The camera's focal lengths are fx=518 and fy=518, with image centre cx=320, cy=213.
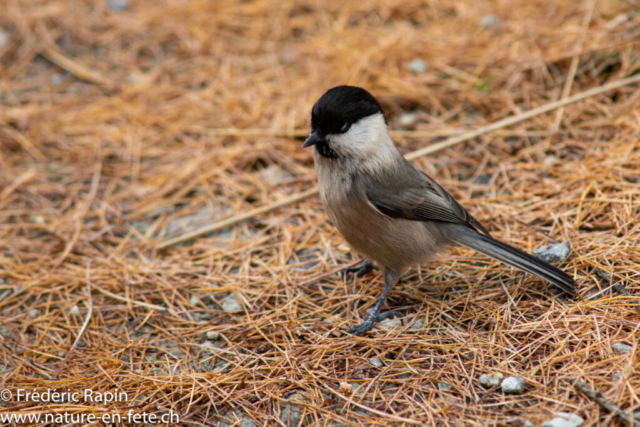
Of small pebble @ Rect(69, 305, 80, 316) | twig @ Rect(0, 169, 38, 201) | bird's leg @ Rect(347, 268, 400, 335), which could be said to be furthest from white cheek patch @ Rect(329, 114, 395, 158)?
twig @ Rect(0, 169, 38, 201)

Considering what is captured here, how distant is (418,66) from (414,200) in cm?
186

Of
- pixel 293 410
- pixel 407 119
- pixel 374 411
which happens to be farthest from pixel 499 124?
pixel 293 410

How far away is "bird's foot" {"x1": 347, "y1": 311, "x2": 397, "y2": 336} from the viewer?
2.30 m

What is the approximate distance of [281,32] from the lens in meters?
4.65

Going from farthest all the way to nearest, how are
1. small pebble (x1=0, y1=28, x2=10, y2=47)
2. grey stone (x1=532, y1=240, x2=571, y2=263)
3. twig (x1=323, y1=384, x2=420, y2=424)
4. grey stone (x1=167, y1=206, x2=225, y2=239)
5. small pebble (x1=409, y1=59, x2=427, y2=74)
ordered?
small pebble (x1=0, y1=28, x2=10, y2=47)
small pebble (x1=409, y1=59, x2=427, y2=74)
grey stone (x1=167, y1=206, x2=225, y2=239)
grey stone (x1=532, y1=240, x2=571, y2=263)
twig (x1=323, y1=384, x2=420, y2=424)

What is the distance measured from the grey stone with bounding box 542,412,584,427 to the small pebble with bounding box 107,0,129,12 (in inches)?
196

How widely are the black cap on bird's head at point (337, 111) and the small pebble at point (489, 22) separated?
7.98 feet

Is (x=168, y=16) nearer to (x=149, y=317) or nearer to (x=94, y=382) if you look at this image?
(x=149, y=317)

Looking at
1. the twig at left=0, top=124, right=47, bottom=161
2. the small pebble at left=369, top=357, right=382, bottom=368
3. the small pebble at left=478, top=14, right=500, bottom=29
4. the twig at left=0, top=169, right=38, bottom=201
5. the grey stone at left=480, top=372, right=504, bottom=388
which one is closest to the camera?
the grey stone at left=480, top=372, right=504, bottom=388

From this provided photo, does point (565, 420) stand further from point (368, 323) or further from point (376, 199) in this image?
point (376, 199)

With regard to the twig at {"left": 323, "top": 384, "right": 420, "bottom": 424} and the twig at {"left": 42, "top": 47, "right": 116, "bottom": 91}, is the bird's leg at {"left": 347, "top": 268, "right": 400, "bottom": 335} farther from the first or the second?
the twig at {"left": 42, "top": 47, "right": 116, "bottom": 91}

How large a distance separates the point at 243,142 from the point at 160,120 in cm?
73

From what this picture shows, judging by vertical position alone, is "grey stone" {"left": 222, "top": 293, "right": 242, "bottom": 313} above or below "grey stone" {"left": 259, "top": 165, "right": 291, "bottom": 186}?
below

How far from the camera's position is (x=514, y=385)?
1841 mm
